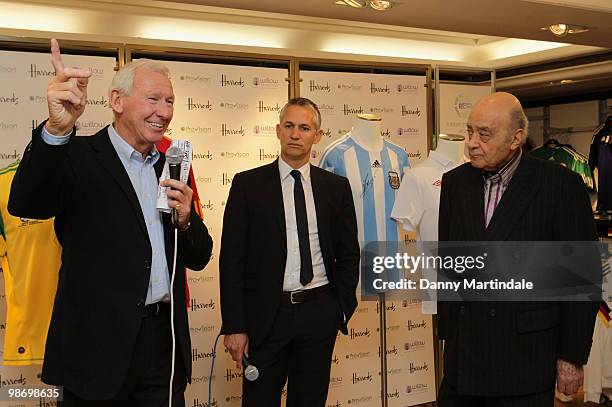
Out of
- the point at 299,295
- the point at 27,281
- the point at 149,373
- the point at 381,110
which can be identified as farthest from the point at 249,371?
the point at 381,110


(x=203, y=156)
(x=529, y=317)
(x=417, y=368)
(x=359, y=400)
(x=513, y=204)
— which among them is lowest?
(x=359, y=400)

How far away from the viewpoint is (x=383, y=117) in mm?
4363

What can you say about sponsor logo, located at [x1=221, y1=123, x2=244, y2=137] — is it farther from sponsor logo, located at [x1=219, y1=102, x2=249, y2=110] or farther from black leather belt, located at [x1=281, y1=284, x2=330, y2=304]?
black leather belt, located at [x1=281, y1=284, x2=330, y2=304]

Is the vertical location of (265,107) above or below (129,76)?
above

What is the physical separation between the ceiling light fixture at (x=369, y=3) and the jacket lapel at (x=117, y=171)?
1.80 metres

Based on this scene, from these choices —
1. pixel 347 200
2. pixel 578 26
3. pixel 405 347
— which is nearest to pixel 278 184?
pixel 347 200

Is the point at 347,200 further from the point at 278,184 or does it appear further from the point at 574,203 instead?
the point at 574,203

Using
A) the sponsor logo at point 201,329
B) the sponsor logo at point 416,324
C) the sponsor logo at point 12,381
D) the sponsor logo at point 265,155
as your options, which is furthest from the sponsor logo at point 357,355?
the sponsor logo at point 12,381

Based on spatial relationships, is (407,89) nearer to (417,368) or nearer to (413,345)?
(413,345)

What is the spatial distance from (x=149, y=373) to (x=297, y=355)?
3.41ft

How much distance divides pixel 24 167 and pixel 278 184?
1398mm

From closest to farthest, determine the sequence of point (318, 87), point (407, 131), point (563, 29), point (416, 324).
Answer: point (563, 29) < point (318, 87) < point (407, 131) < point (416, 324)

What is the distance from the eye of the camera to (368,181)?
357 centimetres

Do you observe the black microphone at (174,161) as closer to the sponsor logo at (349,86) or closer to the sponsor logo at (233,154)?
the sponsor logo at (233,154)
